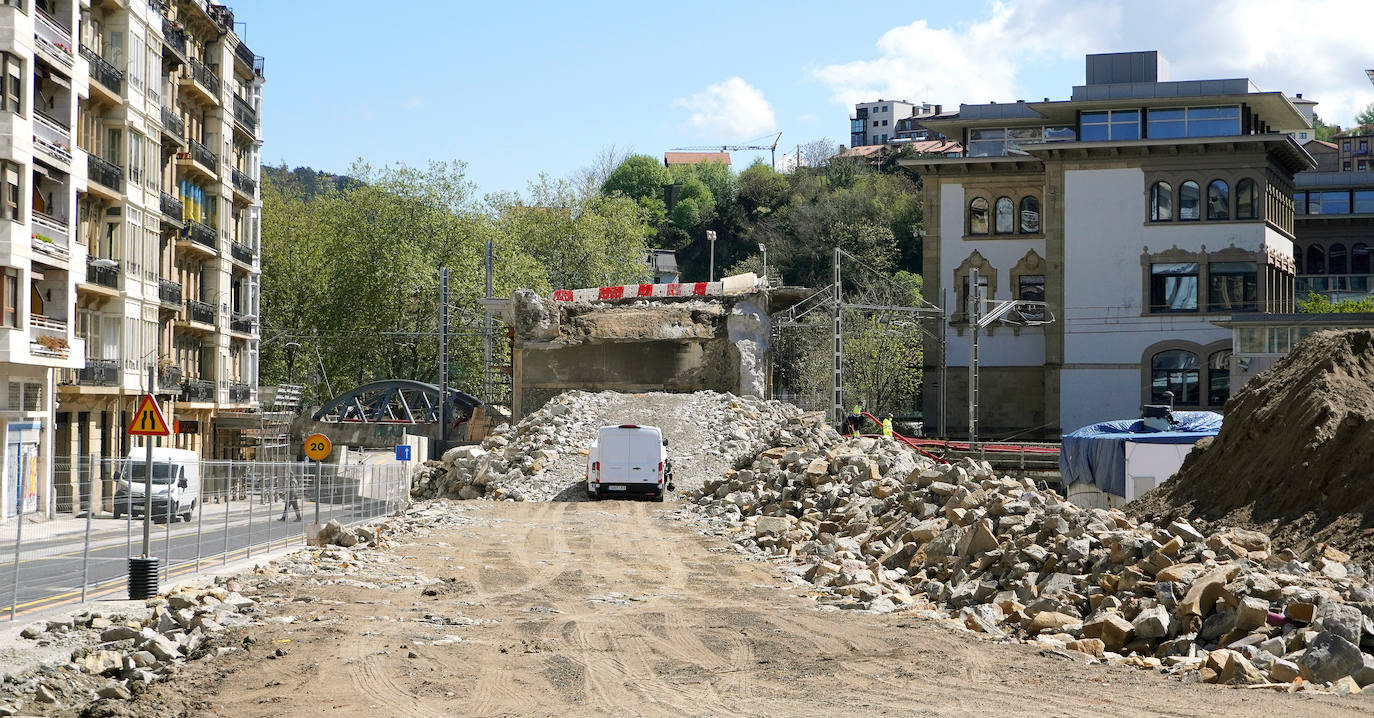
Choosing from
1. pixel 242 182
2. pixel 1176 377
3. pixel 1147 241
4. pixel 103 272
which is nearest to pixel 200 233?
pixel 242 182

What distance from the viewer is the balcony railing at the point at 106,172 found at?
42.7 m

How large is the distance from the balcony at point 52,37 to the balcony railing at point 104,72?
3.18 m

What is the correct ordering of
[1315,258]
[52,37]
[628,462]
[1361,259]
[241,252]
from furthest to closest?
[1315,258] → [1361,259] → [241,252] → [52,37] → [628,462]

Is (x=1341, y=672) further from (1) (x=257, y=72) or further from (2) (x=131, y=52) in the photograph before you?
(1) (x=257, y=72)

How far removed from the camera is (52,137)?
3753cm

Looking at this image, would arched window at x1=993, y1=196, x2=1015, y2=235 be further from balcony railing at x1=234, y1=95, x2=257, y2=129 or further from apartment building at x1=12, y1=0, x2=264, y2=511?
balcony railing at x1=234, y1=95, x2=257, y2=129

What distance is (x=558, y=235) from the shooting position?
294 ft

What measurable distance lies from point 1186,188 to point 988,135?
11.7 metres

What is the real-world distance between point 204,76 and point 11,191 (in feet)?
71.1

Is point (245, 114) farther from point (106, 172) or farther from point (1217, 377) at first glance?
point (1217, 377)

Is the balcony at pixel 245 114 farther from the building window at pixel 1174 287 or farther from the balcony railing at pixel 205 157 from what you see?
the building window at pixel 1174 287

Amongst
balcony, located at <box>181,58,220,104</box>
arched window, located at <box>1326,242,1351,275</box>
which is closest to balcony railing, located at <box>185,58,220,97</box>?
balcony, located at <box>181,58,220,104</box>

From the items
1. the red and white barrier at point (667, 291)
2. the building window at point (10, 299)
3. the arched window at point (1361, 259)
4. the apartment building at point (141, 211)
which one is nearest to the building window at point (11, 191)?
the apartment building at point (141, 211)

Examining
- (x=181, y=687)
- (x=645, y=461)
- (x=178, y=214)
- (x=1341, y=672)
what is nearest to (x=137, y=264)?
(x=178, y=214)
